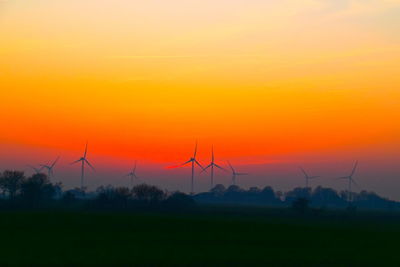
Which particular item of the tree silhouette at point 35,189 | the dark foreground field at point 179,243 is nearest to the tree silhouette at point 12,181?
the tree silhouette at point 35,189

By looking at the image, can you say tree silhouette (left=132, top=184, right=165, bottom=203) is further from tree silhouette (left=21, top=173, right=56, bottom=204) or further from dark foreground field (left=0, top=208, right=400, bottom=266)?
dark foreground field (left=0, top=208, right=400, bottom=266)

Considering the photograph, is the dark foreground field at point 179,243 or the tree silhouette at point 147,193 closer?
the dark foreground field at point 179,243

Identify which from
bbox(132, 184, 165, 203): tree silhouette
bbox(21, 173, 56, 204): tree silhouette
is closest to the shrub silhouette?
bbox(132, 184, 165, 203): tree silhouette

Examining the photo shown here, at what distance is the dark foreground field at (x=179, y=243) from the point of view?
57500mm

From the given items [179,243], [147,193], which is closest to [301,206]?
[147,193]

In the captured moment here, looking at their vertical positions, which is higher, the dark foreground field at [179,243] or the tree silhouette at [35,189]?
the tree silhouette at [35,189]

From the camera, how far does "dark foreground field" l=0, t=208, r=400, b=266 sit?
57.5 m

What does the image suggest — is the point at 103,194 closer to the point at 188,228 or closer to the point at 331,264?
the point at 188,228

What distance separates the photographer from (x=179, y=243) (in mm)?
71938

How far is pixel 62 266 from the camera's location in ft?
171

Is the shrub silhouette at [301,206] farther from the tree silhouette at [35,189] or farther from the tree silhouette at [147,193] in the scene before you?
the tree silhouette at [35,189]

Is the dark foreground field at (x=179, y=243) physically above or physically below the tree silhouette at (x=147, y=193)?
below

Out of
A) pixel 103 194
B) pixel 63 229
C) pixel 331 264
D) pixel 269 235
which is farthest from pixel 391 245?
pixel 103 194

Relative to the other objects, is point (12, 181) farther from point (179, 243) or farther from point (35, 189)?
point (179, 243)
